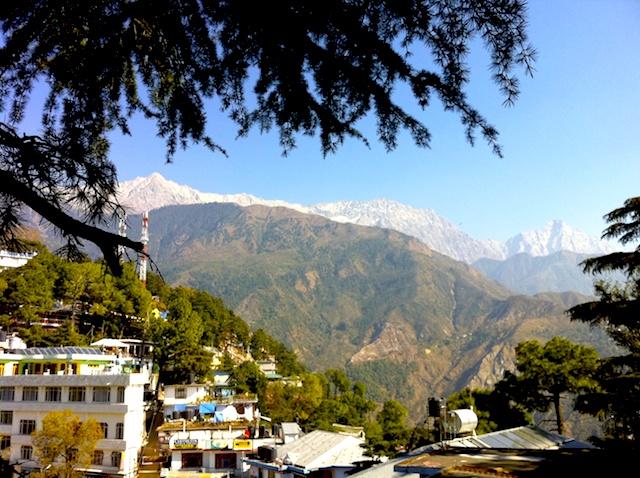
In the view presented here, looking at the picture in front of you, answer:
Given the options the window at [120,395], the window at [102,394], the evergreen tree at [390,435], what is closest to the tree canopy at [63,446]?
the window at [120,395]

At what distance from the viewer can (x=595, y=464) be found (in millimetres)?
4172

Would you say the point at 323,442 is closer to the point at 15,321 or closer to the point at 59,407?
the point at 59,407

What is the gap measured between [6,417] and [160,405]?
43.3 feet

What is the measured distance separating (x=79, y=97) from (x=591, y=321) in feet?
35.9

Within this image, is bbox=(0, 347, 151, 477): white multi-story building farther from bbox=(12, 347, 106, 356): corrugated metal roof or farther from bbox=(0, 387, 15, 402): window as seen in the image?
bbox=(12, 347, 106, 356): corrugated metal roof

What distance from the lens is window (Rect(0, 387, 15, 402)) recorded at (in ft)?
112

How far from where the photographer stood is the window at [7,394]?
1346 inches

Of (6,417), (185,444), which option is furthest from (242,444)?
(6,417)

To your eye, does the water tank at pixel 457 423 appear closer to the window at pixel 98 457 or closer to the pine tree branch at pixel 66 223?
the pine tree branch at pixel 66 223

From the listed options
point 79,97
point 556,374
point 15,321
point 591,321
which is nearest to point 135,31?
point 79,97

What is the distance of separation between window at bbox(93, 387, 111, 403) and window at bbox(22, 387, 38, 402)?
4.31 metres

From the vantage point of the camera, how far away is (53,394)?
109 ft

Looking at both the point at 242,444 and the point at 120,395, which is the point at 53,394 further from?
the point at 242,444

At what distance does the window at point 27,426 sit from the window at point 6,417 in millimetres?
1063
